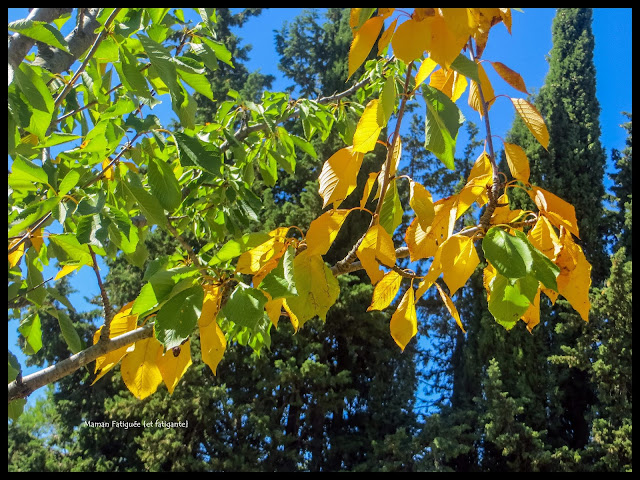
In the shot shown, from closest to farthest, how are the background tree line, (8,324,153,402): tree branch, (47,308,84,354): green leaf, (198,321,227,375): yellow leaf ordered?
1. (198,321,227,375): yellow leaf
2. (8,324,153,402): tree branch
3. (47,308,84,354): green leaf
4. the background tree line

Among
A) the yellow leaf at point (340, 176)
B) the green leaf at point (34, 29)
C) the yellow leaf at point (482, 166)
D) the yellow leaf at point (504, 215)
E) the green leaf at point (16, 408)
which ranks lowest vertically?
the green leaf at point (16, 408)

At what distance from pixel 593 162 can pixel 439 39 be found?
27.1 ft

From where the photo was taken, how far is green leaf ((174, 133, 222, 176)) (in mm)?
788

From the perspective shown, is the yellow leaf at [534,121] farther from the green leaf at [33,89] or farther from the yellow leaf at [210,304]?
the green leaf at [33,89]

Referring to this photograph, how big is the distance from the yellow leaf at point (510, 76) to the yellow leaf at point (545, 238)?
0.51 ft

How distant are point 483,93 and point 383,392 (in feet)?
19.5

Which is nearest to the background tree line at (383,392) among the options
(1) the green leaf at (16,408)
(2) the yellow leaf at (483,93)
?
(1) the green leaf at (16,408)

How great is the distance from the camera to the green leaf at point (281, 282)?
2.07 ft

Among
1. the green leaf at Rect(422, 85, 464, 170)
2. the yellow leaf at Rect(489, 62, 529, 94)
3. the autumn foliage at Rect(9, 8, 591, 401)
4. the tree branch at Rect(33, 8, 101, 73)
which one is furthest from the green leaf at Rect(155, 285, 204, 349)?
the tree branch at Rect(33, 8, 101, 73)

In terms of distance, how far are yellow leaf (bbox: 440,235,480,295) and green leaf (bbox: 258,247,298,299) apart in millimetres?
178

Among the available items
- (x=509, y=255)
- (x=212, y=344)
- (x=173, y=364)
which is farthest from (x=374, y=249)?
(x=173, y=364)

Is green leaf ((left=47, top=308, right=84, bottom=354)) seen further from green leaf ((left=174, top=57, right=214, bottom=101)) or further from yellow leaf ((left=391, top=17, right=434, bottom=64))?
yellow leaf ((left=391, top=17, right=434, bottom=64))

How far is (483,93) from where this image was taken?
649 mm

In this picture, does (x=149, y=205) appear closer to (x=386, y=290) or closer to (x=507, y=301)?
(x=386, y=290)
